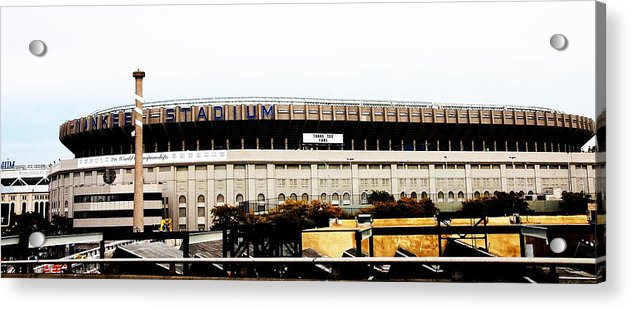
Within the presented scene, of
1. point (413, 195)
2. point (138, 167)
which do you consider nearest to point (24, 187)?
point (138, 167)

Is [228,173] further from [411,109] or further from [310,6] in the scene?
[310,6]

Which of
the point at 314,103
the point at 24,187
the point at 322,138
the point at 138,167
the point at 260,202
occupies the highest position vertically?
the point at 314,103

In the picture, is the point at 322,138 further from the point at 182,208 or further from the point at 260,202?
the point at 182,208

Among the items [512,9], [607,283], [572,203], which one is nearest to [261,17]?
[512,9]

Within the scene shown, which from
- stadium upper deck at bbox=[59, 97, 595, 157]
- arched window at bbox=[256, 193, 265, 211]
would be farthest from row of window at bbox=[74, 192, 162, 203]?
arched window at bbox=[256, 193, 265, 211]

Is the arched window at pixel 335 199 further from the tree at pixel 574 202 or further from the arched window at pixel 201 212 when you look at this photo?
the tree at pixel 574 202

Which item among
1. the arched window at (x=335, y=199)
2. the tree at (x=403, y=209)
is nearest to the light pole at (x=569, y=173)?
the tree at (x=403, y=209)
